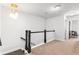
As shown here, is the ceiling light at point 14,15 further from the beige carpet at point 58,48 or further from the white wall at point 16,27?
the beige carpet at point 58,48

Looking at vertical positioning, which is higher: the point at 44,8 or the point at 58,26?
the point at 44,8

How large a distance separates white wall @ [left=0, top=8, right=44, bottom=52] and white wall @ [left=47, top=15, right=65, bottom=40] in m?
0.10

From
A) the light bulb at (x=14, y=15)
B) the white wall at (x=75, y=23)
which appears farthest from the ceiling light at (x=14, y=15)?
the white wall at (x=75, y=23)

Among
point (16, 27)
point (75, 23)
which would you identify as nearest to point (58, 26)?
point (75, 23)

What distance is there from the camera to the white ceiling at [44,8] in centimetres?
109

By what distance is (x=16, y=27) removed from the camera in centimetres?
109

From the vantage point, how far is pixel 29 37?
3.72ft

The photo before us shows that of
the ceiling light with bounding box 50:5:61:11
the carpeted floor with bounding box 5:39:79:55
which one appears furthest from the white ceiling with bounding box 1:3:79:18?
the carpeted floor with bounding box 5:39:79:55

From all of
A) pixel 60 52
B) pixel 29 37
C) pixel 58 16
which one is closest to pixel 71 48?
pixel 60 52

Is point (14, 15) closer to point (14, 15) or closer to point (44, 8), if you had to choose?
point (14, 15)

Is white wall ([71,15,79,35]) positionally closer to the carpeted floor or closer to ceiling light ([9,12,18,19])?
the carpeted floor

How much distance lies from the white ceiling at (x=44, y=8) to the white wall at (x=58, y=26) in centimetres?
6

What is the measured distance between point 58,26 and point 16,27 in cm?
49
